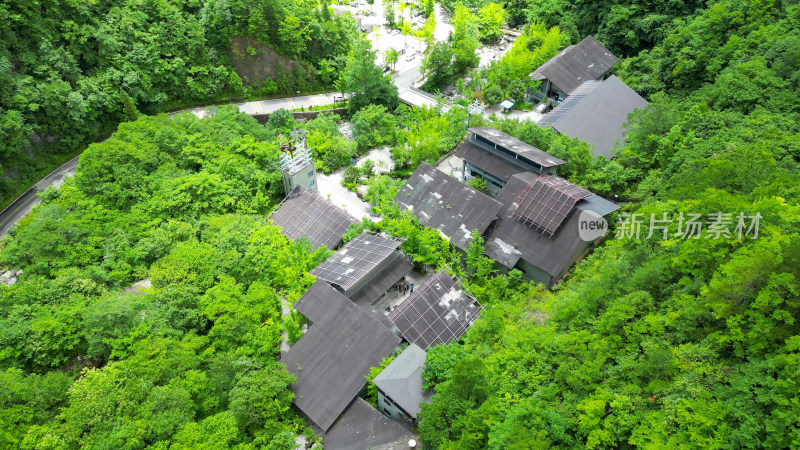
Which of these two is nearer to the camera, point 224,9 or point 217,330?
point 217,330

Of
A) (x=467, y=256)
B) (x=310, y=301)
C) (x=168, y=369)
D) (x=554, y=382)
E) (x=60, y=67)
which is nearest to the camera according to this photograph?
(x=554, y=382)

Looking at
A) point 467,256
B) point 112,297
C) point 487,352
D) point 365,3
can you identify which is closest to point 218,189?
point 112,297

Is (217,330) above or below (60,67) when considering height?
below

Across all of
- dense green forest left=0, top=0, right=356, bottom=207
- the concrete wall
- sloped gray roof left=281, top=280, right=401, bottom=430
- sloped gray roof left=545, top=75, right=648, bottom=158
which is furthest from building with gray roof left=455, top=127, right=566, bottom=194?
dense green forest left=0, top=0, right=356, bottom=207

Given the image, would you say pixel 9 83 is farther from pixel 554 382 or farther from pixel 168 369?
pixel 554 382

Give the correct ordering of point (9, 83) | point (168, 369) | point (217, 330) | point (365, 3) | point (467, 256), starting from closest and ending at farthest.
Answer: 1. point (168, 369)
2. point (217, 330)
3. point (467, 256)
4. point (9, 83)
5. point (365, 3)

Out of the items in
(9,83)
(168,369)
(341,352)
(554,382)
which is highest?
(9,83)

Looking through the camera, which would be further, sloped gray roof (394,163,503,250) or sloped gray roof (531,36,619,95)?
sloped gray roof (531,36,619,95)

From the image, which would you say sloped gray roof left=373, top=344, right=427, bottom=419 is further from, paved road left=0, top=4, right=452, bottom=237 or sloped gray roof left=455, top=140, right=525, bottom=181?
paved road left=0, top=4, right=452, bottom=237
